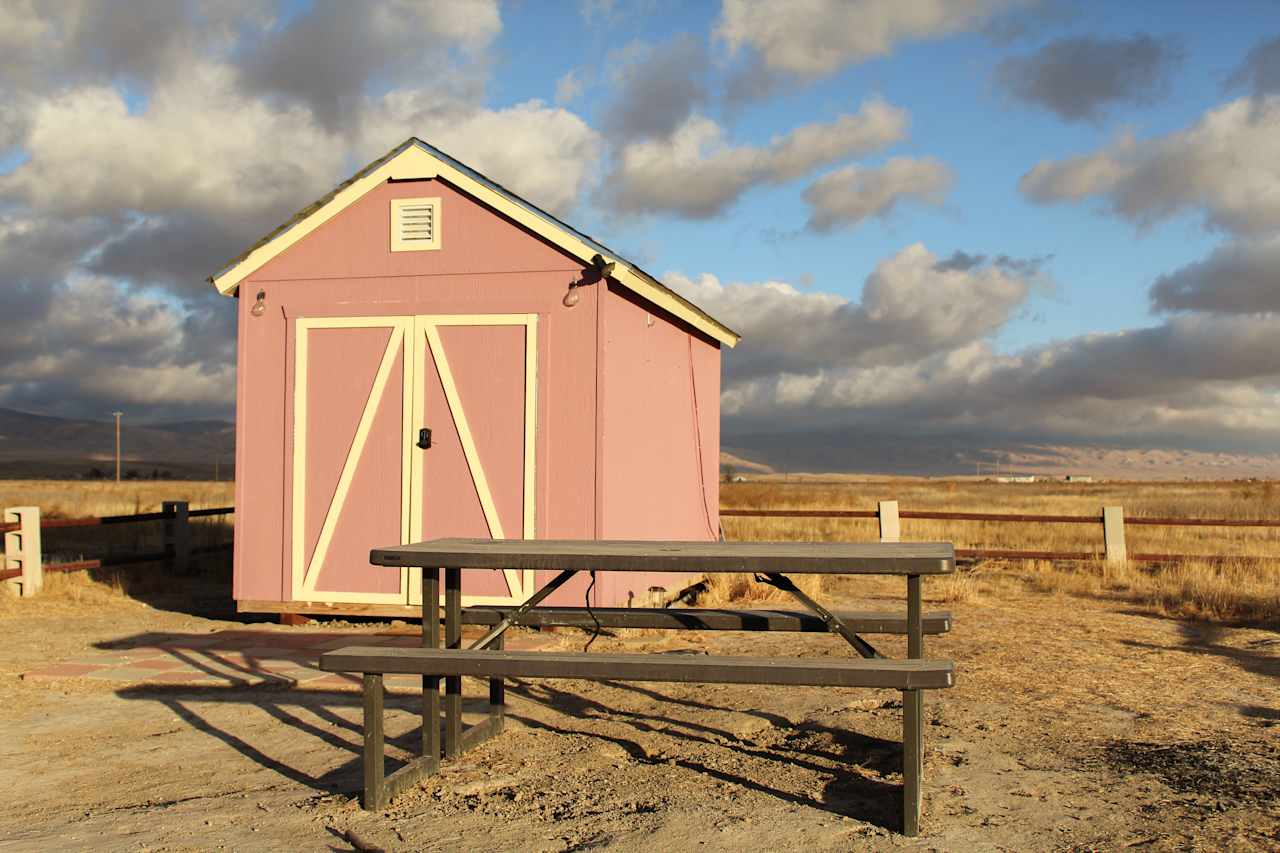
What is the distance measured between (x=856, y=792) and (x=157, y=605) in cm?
853

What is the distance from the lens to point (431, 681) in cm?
498

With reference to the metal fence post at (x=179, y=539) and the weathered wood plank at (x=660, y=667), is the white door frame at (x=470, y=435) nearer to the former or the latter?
the weathered wood plank at (x=660, y=667)

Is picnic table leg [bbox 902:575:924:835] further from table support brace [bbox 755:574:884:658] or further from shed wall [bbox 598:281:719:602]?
shed wall [bbox 598:281:719:602]

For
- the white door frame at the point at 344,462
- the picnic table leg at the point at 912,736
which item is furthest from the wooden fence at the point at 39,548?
the picnic table leg at the point at 912,736

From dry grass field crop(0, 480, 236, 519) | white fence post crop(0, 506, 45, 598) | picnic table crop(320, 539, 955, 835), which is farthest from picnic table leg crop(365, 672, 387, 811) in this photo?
dry grass field crop(0, 480, 236, 519)

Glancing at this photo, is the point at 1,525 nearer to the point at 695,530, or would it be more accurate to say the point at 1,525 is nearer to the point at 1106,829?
the point at 695,530

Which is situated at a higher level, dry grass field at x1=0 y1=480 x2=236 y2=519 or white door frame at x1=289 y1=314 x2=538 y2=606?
white door frame at x1=289 y1=314 x2=538 y2=606

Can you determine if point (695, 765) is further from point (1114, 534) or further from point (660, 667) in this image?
point (1114, 534)

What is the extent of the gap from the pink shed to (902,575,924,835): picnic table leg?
4839 mm

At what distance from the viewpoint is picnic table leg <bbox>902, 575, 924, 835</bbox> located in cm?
397

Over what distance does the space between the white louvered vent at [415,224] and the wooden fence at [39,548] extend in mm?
3960

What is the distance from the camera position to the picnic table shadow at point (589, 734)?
14.9ft

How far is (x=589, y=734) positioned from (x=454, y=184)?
544cm

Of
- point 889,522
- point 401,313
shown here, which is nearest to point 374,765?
point 401,313
